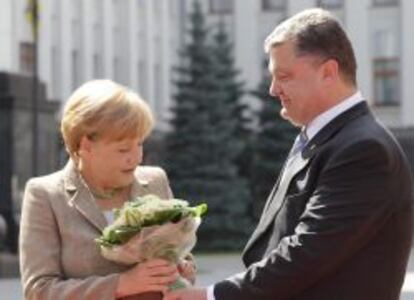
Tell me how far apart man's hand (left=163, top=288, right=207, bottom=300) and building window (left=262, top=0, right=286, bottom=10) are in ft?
126

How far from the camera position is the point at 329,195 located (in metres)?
3.56

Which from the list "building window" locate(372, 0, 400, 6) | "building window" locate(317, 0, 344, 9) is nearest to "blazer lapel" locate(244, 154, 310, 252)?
"building window" locate(372, 0, 400, 6)

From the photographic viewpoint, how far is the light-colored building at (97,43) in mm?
30312

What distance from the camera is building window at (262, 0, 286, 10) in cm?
4191

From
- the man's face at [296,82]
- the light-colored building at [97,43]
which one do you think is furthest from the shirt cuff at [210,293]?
the light-colored building at [97,43]

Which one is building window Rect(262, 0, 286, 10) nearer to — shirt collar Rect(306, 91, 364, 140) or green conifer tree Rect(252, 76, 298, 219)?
green conifer tree Rect(252, 76, 298, 219)

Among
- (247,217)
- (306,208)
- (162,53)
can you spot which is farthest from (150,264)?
(162,53)

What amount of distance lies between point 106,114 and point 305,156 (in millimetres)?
626

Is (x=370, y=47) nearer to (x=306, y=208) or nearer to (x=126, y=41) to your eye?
(x=126, y=41)

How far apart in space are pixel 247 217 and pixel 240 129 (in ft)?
9.17

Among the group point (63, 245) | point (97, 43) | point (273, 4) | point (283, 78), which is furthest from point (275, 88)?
point (273, 4)

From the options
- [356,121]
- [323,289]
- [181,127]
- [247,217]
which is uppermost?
[356,121]

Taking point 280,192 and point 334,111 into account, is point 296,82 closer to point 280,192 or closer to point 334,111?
point 334,111

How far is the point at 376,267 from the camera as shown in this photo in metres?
3.59
